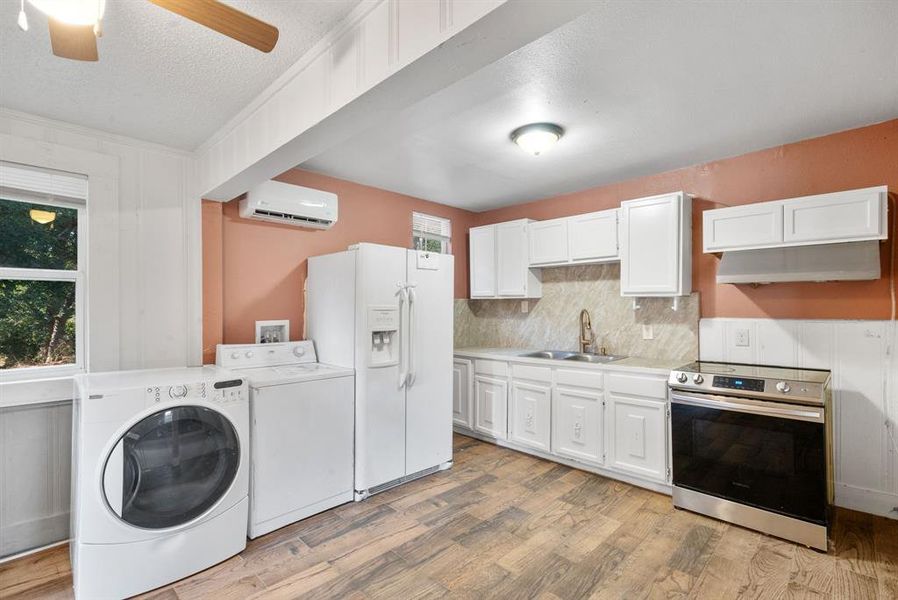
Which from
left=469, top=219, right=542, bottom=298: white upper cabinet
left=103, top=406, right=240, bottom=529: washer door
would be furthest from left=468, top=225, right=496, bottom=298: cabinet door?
left=103, top=406, right=240, bottom=529: washer door

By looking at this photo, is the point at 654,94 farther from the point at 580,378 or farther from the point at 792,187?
the point at 580,378

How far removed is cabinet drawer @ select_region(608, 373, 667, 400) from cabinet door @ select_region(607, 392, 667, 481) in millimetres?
44

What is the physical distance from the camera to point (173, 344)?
2.81 metres

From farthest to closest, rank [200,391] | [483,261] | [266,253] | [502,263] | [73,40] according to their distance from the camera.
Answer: [483,261], [502,263], [266,253], [200,391], [73,40]

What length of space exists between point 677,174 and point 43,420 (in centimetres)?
467

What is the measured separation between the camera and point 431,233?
4.57 m

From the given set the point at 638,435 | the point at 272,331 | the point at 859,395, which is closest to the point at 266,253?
the point at 272,331

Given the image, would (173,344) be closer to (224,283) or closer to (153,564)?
(224,283)

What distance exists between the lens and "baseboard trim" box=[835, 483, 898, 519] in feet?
8.55

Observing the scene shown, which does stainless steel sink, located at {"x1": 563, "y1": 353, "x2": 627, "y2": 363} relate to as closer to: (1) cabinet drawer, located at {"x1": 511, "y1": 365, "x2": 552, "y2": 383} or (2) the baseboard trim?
(1) cabinet drawer, located at {"x1": 511, "y1": 365, "x2": 552, "y2": 383}

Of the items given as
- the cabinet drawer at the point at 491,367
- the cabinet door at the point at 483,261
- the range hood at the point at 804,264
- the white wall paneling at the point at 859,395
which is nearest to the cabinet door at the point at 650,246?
the range hood at the point at 804,264

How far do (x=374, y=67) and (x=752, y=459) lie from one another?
290 centimetres

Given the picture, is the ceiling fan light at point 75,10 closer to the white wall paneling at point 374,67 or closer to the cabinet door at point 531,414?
the white wall paneling at point 374,67

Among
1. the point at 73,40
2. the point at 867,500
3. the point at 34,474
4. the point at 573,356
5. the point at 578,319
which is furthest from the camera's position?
the point at 578,319
